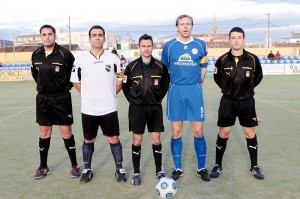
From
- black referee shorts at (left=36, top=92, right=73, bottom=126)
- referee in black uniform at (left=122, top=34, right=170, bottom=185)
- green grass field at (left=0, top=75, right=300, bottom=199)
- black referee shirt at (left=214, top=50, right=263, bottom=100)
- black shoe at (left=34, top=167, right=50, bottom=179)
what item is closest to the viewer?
green grass field at (left=0, top=75, right=300, bottom=199)

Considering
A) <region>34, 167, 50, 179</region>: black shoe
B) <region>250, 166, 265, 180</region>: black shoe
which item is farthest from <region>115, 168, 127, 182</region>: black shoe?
<region>250, 166, 265, 180</region>: black shoe

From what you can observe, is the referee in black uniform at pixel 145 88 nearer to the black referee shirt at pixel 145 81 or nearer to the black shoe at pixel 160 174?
the black referee shirt at pixel 145 81

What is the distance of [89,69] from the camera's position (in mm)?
4539

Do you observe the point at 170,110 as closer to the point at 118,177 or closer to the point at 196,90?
the point at 196,90

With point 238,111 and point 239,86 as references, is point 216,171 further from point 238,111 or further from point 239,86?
point 239,86

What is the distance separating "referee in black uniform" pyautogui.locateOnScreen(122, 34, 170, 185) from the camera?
4531mm

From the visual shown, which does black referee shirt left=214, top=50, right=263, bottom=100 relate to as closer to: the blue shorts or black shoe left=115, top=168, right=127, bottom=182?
the blue shorts

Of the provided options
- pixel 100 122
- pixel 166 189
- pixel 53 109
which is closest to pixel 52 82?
pixel 53 109

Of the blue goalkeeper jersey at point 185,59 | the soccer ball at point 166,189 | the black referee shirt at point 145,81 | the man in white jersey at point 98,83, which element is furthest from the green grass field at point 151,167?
the blue goalkeeper jersey at point 185,59

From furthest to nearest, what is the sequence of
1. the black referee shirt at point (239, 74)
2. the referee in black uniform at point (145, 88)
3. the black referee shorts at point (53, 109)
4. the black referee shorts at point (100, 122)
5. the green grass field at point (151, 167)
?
the black referee shorts at point (53, 109), the black referee shirt at point (239, 74), the black referee shorts at point (100, 122), the referee in black uniform at point (145, 88), the green grass field at point (151, 167)

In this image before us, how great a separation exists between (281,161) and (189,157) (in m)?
1.57

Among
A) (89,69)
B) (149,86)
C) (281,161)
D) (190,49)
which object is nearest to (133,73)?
(149,86)

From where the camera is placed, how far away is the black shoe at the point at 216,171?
16.1ft

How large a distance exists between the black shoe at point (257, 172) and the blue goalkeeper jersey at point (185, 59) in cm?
156
